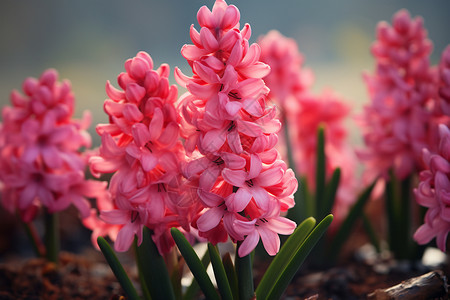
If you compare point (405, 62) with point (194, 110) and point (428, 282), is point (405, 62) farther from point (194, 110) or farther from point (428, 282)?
point (194, 110)

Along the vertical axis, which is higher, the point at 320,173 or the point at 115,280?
the point at 320,173

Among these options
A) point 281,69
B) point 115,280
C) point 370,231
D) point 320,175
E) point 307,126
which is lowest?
point 115,280

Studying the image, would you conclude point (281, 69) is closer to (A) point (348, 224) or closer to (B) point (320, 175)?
(B) point (320, 175)

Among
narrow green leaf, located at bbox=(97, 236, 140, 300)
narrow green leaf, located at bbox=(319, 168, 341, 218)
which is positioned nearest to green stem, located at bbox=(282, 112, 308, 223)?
narrow green leaf, located at bbox=(319, 168, 341, 218)

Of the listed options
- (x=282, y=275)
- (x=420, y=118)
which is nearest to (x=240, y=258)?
(x=282, y=275)

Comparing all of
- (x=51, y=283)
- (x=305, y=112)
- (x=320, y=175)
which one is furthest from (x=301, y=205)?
(x=51, y=283)

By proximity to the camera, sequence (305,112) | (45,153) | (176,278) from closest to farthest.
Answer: (176,278), (45,153), (305,112)

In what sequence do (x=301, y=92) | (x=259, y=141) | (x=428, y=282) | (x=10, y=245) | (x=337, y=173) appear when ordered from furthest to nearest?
(x=10, y=245)
(x=301, y=92)
(x=337, y=173)
(x=428, y=282)
(x=259, y=141)
